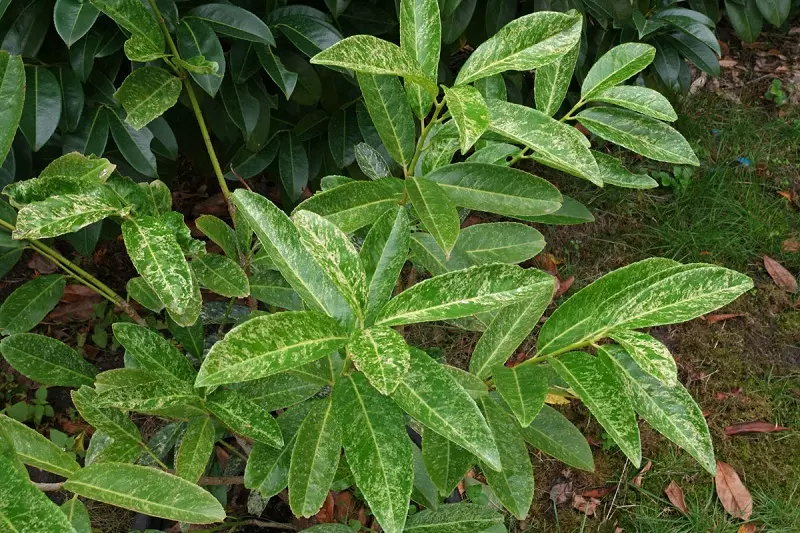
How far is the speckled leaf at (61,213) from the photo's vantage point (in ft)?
2.61

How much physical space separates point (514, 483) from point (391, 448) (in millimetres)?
348

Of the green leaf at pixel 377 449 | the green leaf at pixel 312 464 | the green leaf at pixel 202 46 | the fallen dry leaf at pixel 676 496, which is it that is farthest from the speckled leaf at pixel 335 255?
the fallen dry leaf at pixel 676 496

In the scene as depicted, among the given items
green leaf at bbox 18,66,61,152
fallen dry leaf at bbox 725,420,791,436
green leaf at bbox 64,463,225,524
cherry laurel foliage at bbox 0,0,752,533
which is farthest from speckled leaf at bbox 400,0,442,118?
fallen dry leaf at bbox 725,420,791,436

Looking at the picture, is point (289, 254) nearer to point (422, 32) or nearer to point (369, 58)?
point (369, 58)

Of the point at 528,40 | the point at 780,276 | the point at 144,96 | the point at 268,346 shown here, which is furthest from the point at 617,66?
the point at 780,276

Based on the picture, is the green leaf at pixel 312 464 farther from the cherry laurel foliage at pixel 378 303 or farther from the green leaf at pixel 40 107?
the green leaf at pixel 40 107

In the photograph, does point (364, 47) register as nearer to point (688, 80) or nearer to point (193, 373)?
point (193, 373)

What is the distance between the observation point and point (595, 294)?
2.79ft

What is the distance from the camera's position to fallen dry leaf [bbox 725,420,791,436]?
7.88 feet

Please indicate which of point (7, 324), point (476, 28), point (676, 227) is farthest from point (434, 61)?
point (676, 227)

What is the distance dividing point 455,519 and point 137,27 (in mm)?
979

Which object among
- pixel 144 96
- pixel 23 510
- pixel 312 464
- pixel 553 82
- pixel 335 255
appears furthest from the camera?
pixel 144 96

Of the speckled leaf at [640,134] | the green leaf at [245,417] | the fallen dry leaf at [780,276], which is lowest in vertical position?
the fallen dry leaf at [780,276]

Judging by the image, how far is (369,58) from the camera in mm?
728
